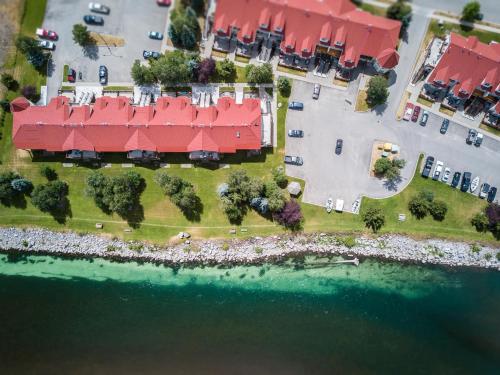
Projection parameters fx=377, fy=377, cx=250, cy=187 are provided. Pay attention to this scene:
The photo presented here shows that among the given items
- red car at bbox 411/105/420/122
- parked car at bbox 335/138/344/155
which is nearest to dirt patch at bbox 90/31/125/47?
parked car at bbox 335/138/344/155

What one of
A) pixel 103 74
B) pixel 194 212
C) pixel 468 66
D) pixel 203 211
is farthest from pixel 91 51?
pixel 468 66

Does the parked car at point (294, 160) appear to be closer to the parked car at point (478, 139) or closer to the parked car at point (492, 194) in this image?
the parked car at point (478, 139)

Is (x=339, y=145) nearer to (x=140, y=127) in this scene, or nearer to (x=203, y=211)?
Result: (x=203, y=211)

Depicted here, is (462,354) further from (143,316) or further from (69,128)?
(69,128)

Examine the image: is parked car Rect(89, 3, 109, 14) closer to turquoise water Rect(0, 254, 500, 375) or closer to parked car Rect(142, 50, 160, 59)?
parked car Rect(142, 50, 160, 59)

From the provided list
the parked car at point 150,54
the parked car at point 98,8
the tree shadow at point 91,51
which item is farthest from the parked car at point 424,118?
the parked car at point 98,8

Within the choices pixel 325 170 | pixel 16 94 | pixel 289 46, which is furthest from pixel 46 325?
pixel 289 46
